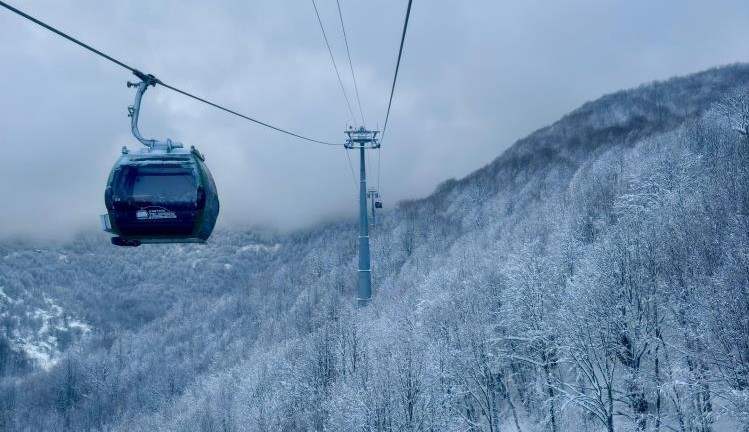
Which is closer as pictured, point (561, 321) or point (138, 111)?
point (138, 111)

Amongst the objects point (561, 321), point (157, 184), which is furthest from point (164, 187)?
point (561, 321)

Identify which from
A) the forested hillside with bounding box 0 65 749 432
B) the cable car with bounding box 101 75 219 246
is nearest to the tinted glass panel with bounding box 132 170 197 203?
the cable car with bounding box 101 75 219 246

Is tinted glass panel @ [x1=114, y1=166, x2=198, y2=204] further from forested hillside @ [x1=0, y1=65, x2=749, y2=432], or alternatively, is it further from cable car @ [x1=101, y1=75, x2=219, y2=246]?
forested hillside @ [x1=0, y1=65, x2=749, y2=432]

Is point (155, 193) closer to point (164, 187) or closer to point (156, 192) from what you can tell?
point (156, 192)

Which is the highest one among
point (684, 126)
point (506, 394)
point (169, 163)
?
point (684, 126)

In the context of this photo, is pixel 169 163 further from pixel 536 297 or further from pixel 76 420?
pixel 76 420

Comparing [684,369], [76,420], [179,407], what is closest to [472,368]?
[684,369]

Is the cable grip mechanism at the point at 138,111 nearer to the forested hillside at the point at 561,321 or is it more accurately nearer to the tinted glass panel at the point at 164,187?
the tinted glass panel at the point at 164,187
